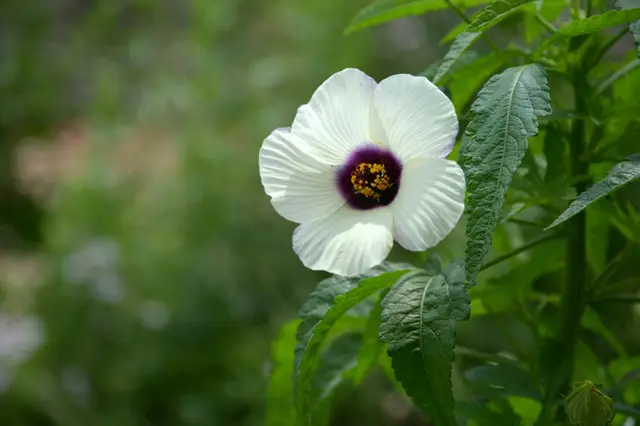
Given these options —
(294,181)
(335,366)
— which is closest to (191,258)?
(335,366)

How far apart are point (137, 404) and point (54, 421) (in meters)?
0.19

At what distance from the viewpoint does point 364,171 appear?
413 mm

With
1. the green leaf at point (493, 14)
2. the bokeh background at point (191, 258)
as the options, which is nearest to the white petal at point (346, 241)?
the green leaf at point (493, 14)

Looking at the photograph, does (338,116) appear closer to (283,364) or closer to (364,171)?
(364,171)

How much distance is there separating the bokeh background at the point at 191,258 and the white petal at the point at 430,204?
97 centimetres

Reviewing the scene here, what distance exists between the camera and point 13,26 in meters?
2.62

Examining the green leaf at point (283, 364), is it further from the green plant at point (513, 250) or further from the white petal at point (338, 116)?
the white petal at point (338, 116)

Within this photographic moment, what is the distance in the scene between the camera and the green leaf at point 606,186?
0.34 m

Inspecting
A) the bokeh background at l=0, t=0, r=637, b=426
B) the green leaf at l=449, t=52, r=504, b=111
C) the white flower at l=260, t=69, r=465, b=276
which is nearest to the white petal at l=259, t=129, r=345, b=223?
the white flower at l=260, t=69, r=465, b=276

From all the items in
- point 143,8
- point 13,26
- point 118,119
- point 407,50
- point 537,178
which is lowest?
point 537,178

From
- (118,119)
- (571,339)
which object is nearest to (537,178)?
(571,339)

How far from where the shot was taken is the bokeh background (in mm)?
1505

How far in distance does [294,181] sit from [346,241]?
1.9 inches

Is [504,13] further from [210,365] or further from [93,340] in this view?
[93,340]
